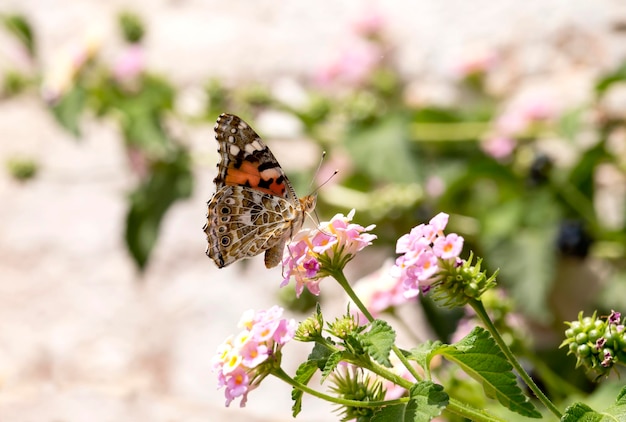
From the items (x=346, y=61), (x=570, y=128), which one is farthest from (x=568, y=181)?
(x=346, y=61)

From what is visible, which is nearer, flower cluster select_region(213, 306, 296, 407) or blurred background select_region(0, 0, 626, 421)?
flower cluster select_region(213, 306, 296, 407)

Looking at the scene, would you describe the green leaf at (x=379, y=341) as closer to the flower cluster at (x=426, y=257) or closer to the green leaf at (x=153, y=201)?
the flower cluster at (x=426, y=257)

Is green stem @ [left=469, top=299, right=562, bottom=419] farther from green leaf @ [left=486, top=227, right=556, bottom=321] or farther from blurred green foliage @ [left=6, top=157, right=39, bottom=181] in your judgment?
blurred green foliage @ [left=6, top=157, right=39, bottom=181]

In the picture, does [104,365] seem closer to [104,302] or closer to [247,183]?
[104,302]

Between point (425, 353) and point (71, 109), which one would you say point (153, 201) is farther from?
point (425, 353)

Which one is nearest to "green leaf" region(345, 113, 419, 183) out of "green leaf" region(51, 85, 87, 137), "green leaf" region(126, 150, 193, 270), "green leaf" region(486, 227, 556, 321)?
"green leaf" region(486, 227, 556, 321)

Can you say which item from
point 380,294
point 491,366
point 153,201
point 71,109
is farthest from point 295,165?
point 491,366
